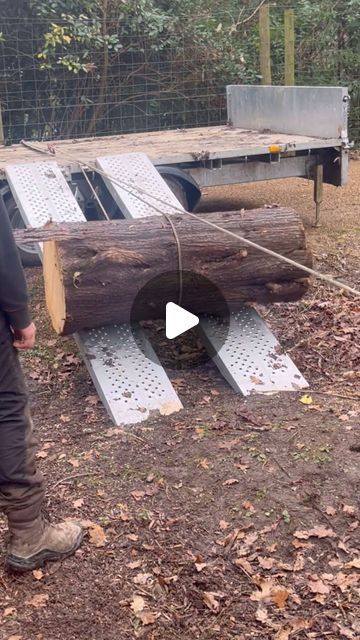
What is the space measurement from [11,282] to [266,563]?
1521 mm

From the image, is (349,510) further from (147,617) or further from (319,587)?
(147,617)

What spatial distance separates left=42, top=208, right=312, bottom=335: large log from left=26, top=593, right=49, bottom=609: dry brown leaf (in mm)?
1754

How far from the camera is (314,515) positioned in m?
3.42

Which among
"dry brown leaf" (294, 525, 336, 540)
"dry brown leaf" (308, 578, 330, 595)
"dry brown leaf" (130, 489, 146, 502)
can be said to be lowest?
"dry brown leaf" (308, 578, 330, 595)

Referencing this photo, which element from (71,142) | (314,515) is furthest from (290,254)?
(71,142)

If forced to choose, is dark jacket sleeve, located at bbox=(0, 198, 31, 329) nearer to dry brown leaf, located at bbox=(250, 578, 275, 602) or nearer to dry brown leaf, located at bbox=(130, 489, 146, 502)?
dry brown leaf, located at bbox=(130, 489, 146, 502)

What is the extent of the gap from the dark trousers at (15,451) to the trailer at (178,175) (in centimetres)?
113

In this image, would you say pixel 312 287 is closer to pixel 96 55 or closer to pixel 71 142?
pixel 71 142

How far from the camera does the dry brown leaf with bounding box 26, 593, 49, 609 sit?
3008 millimetres

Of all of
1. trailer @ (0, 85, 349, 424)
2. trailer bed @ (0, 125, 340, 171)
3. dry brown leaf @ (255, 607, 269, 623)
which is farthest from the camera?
trailer bed @ (0, 125, 340, 171)

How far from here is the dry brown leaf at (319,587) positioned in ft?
9.80

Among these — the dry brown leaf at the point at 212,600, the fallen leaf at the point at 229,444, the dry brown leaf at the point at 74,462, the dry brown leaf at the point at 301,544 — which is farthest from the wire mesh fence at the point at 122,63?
the dry brown leaf at the point at 212,600
